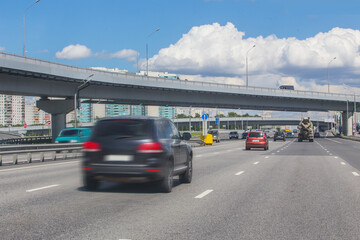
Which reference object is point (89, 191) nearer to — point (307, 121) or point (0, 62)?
point (0, 62)

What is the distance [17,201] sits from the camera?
9.52 m

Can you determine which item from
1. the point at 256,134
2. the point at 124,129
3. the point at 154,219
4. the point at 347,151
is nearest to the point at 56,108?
the point at 256,134

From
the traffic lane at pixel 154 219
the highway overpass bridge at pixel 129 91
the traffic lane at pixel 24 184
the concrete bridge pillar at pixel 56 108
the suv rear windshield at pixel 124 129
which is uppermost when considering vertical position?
the highway overpass bridge at pixel 129 91

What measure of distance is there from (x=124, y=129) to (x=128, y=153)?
0.58 meters

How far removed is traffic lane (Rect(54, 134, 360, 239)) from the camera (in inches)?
253

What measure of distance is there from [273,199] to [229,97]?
60920 mm

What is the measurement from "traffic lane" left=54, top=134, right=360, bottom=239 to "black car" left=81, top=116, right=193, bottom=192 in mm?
740

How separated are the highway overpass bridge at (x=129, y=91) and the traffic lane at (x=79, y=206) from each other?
1224 inches

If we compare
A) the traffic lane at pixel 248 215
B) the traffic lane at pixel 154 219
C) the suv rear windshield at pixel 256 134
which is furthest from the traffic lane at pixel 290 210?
the suv rear windshield at pixel 256 134

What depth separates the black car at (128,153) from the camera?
1029 cm

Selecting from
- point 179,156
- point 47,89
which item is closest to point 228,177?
point 179,156

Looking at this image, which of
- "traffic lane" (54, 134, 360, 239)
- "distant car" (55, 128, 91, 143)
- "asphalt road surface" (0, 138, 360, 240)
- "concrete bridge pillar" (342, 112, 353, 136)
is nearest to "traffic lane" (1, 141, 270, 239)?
"asphalt road surface" (0, 138, 360, 240)

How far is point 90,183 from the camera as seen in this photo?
10.9 m

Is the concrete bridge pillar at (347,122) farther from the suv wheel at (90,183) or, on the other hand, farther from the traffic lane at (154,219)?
the traffic lane at (154,219)
